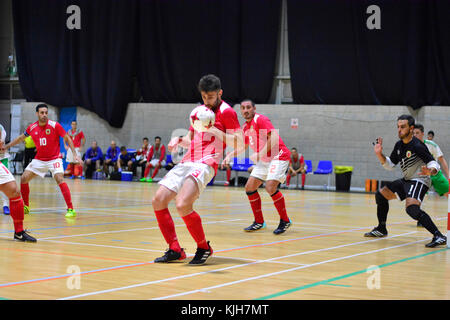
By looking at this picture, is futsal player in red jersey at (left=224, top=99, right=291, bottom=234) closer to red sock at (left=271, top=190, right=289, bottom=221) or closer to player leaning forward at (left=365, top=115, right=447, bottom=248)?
red sock at (left=271, top=190, right=289, bottom=221)

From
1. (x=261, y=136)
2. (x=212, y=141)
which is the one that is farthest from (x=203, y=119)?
(x=261, y=136)

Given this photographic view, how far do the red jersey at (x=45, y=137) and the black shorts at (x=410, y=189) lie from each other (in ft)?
19.1

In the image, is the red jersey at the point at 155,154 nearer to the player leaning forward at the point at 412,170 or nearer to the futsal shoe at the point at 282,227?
the futsal shoe at the point at 282,227

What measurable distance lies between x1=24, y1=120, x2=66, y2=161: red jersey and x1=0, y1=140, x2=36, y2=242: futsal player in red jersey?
3.35m

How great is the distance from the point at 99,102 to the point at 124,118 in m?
1.29

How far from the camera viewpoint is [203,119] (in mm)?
6395

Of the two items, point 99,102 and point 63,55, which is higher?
point 63,55

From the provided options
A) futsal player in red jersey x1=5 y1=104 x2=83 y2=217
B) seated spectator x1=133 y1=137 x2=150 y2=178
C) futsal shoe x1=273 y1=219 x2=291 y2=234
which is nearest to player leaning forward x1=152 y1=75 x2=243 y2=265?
futsal shoe x1=273 y1=219 x2=291 y2=234

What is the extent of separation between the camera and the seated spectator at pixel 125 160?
82.9ft

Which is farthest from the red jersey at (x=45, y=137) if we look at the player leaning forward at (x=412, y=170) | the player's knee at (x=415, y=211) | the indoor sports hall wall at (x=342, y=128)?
the indoor sports hall wall at (x=342, y=128)

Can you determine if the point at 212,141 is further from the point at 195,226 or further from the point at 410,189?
the point at 410,189
